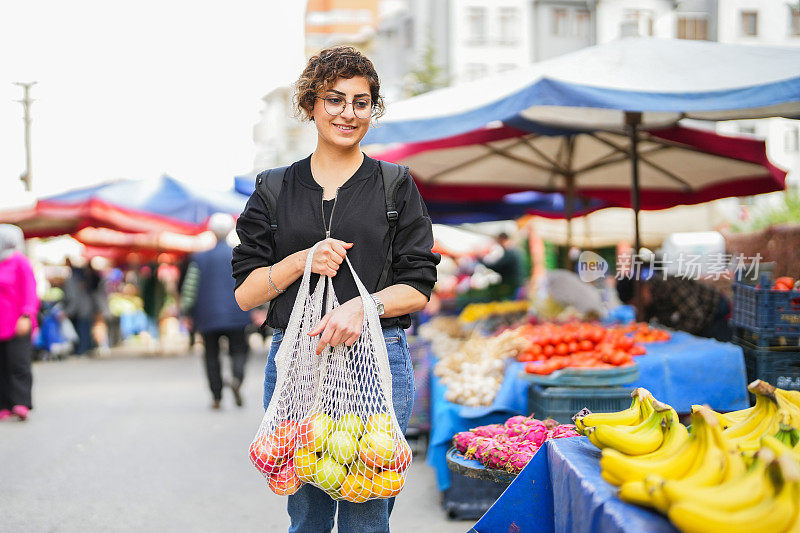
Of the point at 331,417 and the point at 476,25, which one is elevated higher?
the point at 476,25

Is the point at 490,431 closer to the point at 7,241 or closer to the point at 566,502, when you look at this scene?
the point at 566,502

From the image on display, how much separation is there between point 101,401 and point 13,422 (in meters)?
1.58

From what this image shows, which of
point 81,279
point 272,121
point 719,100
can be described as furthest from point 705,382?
point 272,121

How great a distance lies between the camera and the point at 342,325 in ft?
7.93

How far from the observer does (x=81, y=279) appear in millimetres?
16062

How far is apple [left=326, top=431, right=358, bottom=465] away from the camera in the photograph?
2414 mm

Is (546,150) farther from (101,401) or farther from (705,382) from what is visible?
(101,401)

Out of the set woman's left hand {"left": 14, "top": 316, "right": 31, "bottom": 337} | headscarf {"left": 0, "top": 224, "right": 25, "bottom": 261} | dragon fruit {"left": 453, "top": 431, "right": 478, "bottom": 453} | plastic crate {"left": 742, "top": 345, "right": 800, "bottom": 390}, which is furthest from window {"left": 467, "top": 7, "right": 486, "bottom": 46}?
dragon fruit {"left": 453, "top": 431, "right": 478, "bottom": 453}

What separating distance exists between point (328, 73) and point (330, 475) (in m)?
1.33

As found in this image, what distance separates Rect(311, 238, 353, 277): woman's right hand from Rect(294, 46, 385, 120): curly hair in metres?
0.56

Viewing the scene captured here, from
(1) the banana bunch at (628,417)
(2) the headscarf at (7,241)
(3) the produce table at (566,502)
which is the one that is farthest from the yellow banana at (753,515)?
(2) the headscarf at (7,241)

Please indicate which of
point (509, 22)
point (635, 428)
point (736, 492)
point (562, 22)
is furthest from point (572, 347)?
point (562, 22)

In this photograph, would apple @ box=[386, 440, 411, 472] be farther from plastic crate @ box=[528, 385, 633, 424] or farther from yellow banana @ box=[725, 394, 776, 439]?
plastic crate @ box=[528, 385, 633, 424]

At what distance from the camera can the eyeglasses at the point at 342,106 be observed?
259cm
